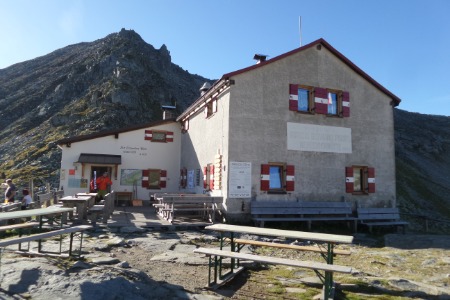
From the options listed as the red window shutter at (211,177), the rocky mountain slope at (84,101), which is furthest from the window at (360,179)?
the rocky mountain slope at (84,101)

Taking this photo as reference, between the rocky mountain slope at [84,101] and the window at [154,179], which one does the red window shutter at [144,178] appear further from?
the rocky mountain slope at [84,101]

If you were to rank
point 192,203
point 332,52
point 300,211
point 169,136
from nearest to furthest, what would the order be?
point 192,203 < point 300,211 < point 332,52 < point 169,136

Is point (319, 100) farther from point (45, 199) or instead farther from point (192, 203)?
point (45, 199)

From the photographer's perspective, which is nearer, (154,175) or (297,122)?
(297,122)

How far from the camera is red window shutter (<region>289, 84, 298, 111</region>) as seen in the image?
14.9m

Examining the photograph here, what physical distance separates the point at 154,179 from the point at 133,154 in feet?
6.37

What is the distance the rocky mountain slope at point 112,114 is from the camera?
4222 centimetres

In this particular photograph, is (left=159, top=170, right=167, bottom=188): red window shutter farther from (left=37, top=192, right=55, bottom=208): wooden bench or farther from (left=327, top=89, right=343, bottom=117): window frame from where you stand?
(left=327, top=89, right=343, bottom=117): window frame

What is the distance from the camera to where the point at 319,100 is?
1537 cm

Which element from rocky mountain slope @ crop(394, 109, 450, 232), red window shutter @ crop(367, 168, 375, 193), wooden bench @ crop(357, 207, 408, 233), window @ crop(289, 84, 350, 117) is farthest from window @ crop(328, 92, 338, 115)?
rocky mountain slope @ crop(394, 109, 450, 232)

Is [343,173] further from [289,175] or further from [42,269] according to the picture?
[42,269]

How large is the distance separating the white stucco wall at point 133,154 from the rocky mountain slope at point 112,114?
19492 mm

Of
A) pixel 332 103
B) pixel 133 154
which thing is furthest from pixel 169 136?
pixel 332 103

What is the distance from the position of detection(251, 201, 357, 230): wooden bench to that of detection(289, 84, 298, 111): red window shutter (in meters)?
3.96
